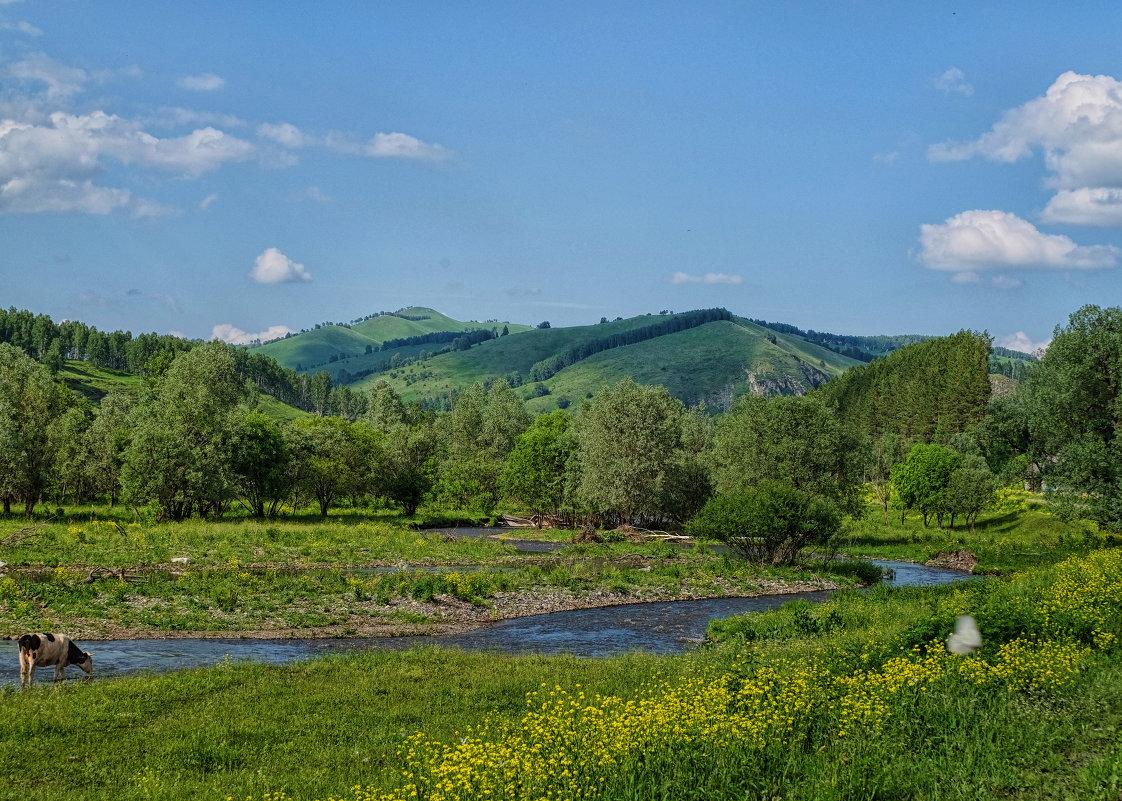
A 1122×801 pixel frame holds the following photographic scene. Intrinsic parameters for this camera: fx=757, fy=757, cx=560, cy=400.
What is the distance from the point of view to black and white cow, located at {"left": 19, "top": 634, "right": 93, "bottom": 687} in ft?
69.7

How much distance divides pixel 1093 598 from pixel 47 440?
86.8 m

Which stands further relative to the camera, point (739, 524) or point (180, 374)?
point (180, 374)

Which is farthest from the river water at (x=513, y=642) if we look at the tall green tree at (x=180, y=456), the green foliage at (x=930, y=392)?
the green foliage at (x=930, y=392)

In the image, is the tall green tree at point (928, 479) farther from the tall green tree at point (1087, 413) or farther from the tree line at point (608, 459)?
the tall green tree at point (1087, 413)

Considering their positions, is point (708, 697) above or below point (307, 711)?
above

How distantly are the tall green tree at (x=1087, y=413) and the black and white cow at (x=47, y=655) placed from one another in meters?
57.3

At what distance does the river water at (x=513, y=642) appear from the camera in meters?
26.7

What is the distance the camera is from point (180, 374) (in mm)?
97562

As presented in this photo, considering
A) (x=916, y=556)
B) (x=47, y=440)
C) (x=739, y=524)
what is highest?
(x=47, y=440)

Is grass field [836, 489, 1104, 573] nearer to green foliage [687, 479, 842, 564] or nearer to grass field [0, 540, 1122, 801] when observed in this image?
green foliage [687, 479, 842, 564]

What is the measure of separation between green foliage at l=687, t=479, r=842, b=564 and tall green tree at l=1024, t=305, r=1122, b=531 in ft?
51.9

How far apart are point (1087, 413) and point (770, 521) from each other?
75.1ft

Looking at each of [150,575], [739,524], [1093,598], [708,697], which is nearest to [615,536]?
[739,524]

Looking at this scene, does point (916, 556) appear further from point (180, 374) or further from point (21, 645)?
point (180, 374)
